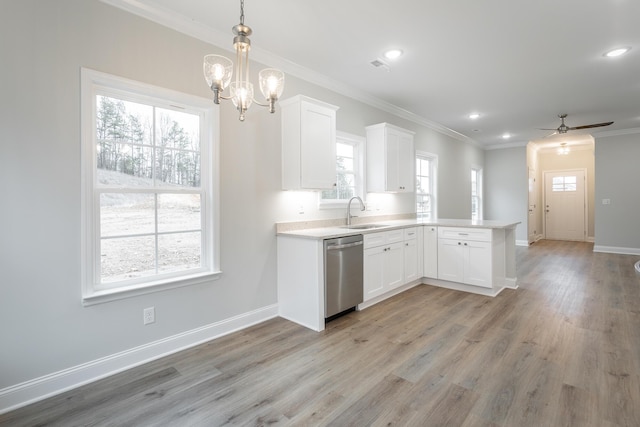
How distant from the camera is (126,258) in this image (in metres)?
2.44

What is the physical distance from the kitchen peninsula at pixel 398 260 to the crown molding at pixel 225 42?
1.75 m

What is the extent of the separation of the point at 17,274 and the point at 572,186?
39.2 ft

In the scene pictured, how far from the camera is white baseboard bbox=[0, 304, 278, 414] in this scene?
194cm

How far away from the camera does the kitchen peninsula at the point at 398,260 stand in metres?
3.10

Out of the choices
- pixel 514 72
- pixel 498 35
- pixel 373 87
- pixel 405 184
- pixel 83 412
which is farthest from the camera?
pixel 405 184

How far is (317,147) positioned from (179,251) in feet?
5.81

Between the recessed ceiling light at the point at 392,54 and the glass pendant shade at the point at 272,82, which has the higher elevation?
the recessed ceiling light at the point at 392,54

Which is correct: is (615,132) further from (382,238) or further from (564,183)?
(382,238)

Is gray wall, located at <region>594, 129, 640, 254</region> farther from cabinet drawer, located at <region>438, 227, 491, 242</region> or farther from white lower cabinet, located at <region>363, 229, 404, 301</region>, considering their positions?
white lower cabinet, located at <region>363, 229, 404, 301</region>

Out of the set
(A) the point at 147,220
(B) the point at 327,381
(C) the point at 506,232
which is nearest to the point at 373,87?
(C) the point at 506,232

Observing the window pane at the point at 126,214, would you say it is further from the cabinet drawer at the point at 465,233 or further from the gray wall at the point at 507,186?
the gray wall at the point at 507,186

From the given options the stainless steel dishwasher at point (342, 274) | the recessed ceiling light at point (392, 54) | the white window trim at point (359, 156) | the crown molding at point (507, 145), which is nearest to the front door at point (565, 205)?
the crown molding at point (507, 145)

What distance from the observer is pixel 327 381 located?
85.8 inches

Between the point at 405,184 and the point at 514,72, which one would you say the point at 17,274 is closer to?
the point at 405,184
